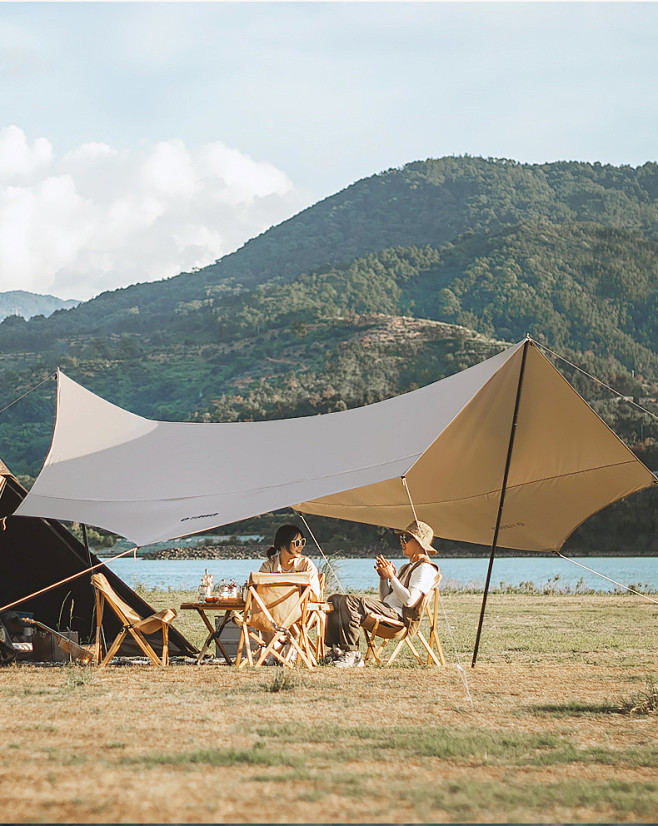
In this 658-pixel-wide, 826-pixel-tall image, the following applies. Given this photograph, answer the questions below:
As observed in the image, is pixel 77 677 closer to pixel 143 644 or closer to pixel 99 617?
pixel 143 644

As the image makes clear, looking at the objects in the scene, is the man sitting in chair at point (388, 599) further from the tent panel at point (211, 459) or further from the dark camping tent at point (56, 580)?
the dark camping tent at point (56, 580)

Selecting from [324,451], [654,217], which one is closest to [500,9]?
[324,451]

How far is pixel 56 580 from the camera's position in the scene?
6395 millimetres

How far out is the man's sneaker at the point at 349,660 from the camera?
5.68 metres

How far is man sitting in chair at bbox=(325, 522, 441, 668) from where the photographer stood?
562 cm

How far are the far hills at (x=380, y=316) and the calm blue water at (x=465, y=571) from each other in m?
4.28

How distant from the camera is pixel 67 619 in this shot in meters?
6.55

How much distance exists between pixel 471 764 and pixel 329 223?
74.6m

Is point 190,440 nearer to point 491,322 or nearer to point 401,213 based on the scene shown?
point 491,322

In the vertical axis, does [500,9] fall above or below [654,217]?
below

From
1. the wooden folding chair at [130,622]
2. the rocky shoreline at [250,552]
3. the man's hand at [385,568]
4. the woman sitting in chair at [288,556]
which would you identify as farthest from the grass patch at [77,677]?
the rocky shoreline at [250,552]

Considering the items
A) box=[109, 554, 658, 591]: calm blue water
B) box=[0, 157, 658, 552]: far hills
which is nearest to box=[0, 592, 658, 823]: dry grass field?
box=[109, 554, 658, 591]: calm blue water

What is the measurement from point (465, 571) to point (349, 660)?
18243 millimetres

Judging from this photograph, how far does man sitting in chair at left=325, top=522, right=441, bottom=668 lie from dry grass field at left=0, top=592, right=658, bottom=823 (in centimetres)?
32
